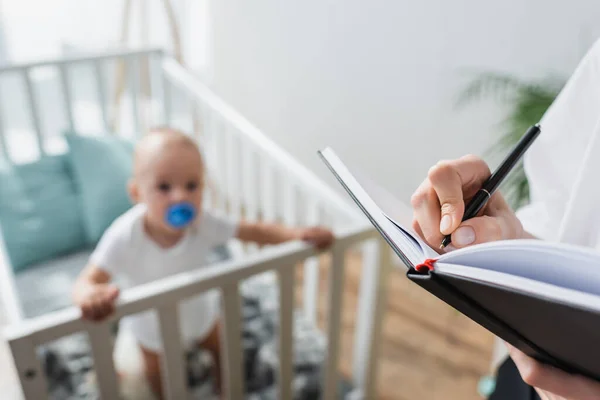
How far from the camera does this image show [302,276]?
2098mm

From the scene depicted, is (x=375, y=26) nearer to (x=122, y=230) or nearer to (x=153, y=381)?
(x=122, y=230)

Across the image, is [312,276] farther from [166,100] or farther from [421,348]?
[166,100]

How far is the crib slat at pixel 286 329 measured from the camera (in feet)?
3.57

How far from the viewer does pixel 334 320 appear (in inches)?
47.8

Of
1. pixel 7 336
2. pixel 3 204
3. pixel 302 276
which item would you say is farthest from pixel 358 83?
pixel 7 336

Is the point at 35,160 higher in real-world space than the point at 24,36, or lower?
lower

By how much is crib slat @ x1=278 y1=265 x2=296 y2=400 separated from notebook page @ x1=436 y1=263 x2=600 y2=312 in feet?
2.22

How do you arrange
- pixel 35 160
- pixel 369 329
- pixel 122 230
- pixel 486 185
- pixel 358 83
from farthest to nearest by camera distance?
pixel 358 83 → pixel 35 160 → pixel 369 329 → pixel 122 230 → pixel 486 185

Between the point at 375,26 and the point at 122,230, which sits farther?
the point at 375,26

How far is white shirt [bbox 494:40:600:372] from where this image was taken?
64 centimetres

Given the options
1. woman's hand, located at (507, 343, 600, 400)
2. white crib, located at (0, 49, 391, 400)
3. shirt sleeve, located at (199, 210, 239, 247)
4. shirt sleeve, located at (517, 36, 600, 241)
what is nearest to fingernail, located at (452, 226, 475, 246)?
woman's hand, located at (507, 343, 600, 400)

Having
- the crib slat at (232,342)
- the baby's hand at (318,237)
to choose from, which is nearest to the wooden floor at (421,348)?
the crib slat at (232,342)

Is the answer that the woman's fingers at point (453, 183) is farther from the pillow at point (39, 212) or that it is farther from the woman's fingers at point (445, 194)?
the pillow at point (39, 212)

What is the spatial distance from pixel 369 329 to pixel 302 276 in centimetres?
82
